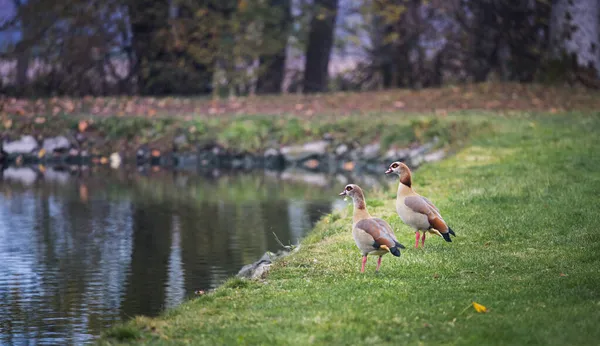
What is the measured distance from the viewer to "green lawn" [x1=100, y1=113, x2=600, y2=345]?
6.99 meters

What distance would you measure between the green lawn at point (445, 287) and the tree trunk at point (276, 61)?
20481 mm

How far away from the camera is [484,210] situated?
39.6 feet

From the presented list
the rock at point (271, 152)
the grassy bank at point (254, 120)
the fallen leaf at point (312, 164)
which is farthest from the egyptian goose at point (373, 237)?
the rock at point (271, 152)

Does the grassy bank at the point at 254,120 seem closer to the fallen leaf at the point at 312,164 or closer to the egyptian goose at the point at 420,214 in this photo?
the fallen leaf at the point at 312,164

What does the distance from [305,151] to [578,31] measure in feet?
29.7

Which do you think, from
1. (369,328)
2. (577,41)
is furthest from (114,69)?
(369,328)

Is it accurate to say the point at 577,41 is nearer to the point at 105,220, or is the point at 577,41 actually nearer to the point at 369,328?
the point at 105,220

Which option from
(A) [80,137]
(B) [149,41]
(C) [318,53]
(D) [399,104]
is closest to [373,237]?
(A) [80,137]

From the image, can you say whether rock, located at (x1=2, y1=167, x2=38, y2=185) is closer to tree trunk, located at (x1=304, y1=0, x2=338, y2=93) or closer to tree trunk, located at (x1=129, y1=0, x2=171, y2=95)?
tree trunk, located at (x1=129, y1=0, x2=171, y2=95)

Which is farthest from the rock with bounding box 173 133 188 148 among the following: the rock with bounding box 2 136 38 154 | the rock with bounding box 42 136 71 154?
the rock with bounding box 2 136 38 154

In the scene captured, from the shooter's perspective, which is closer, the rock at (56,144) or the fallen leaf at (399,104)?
the rock at (56,144)

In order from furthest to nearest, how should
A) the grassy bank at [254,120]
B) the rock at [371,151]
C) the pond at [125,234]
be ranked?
the grassy bank at [254,120] → the rock at [371,151] → the pond at [125,234]

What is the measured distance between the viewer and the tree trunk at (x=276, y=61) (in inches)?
1336

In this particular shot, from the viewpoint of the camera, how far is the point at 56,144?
2584 centimetres
